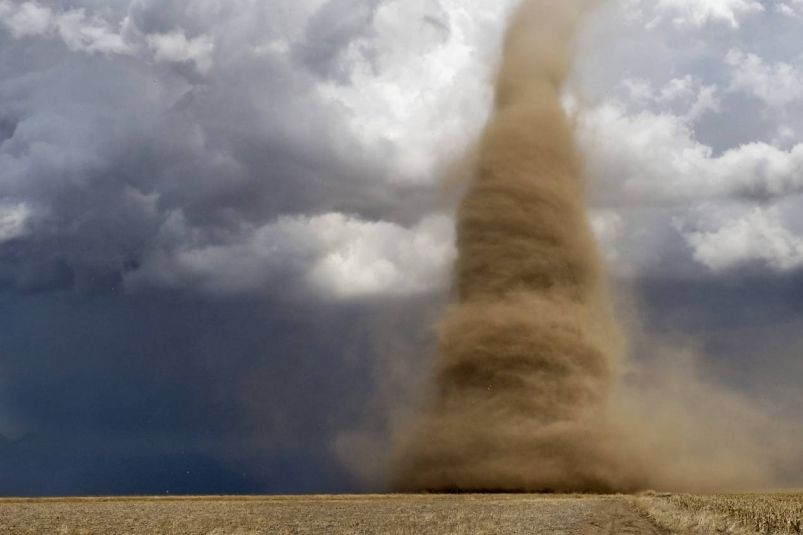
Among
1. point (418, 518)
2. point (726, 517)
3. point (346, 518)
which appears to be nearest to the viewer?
point (726, 517)

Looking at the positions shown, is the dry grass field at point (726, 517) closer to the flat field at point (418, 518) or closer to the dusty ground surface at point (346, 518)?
the flat field at point (418, 518)

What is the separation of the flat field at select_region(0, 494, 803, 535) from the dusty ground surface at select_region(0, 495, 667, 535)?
1.6 inches

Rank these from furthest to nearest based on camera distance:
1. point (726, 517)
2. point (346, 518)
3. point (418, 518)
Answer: point (346, 518)
point (418, 518)
point (726, 517)

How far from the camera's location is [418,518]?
3716cm

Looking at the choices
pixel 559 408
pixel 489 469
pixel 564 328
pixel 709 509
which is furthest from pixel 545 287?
pixel 709 509

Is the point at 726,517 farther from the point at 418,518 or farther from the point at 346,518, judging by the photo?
the point at 346,518

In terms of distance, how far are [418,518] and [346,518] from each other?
11.3ft

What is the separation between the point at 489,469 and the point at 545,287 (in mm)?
14329

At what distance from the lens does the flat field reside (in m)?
32.2

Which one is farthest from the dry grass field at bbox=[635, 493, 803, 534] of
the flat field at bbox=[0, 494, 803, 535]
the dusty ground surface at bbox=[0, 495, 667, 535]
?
the dusty ground surface at bbox=[0, 495, 667, 535]

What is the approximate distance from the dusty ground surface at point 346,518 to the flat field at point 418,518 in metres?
0.04

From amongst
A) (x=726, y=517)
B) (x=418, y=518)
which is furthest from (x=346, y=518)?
(x=726, y=517)

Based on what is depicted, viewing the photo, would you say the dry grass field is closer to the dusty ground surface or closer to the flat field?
the flat field

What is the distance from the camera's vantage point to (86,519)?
1540 inches
